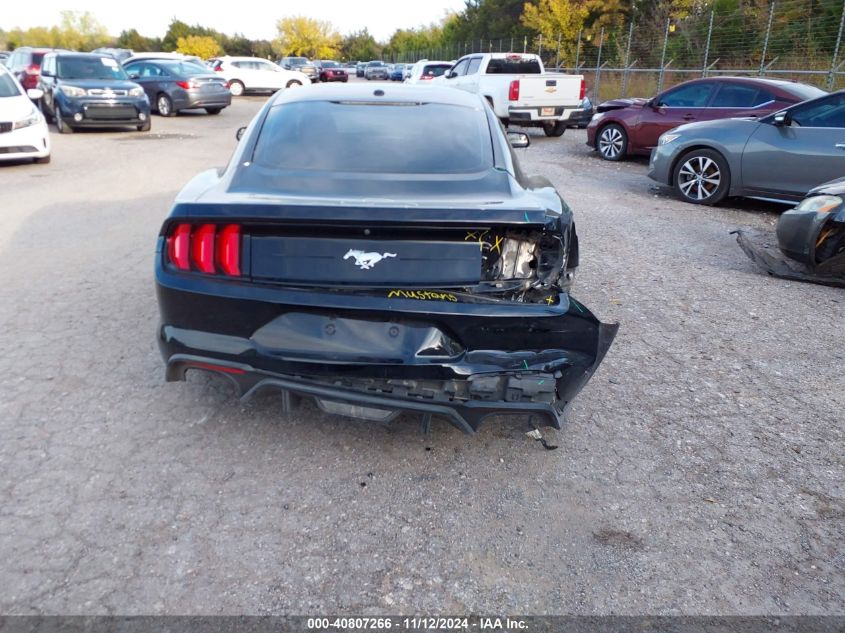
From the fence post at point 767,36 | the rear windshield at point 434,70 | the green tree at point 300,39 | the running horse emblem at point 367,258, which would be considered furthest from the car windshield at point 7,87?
the green tree at point 300,39

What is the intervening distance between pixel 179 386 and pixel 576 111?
50.1ft

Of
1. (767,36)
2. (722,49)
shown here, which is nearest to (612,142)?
(767,36)

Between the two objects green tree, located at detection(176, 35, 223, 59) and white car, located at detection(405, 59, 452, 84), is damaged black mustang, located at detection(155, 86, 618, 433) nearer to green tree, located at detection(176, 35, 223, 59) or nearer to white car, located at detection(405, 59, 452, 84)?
white car, located at detection(405, 59, 452, 84)

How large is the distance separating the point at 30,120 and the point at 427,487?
11.1 metres

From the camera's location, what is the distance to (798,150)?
857cm

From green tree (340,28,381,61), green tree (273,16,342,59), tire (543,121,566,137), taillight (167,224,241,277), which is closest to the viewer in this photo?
taillight (167,224,241,277)

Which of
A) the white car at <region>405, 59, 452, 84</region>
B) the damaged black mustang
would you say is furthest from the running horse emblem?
the white car at <region>405, 59, 452, 84</region>

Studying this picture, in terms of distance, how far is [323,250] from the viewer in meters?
3.08

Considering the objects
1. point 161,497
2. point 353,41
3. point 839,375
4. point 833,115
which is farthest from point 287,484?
point 353,41

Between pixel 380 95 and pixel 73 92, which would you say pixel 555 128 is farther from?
pixel 380 95

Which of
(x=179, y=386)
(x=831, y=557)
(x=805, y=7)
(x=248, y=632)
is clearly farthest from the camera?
(x=805, y=7)

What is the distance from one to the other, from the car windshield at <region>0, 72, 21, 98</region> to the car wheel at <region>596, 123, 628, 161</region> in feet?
34.6

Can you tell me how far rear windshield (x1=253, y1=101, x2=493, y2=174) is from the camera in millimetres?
3740

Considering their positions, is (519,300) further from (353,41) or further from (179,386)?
(353,41)
